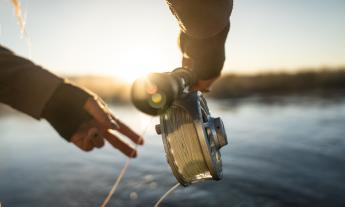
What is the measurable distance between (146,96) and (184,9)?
61 cm

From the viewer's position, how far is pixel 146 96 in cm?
92

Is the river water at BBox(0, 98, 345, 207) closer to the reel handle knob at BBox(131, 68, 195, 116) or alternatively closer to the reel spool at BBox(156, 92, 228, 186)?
the reel spool at BBox(156, 92, 228, 186)

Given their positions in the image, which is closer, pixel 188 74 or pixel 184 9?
pixel 184 9

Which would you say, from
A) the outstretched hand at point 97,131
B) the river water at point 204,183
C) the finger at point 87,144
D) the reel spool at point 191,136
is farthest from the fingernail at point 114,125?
the river water at point 204,183

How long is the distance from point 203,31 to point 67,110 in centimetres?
62

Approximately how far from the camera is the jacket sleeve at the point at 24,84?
1369 mm

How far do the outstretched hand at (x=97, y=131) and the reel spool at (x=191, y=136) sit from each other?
25 centimetres

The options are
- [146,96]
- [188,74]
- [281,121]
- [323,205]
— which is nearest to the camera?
[146,96]

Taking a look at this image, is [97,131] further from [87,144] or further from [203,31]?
[203,31]

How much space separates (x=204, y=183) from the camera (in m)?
6.32

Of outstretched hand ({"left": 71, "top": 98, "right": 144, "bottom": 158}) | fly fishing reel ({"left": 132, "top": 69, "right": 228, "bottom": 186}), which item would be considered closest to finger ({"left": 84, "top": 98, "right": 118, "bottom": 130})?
outstretched hand ({"left": 71, "top": 98, "right": 144, "bottom": 158})

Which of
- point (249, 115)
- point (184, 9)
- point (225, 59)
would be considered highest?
point (184, 9)

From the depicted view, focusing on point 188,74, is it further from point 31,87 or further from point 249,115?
point 249,115

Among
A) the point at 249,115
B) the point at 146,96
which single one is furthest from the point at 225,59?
the point at 249,115
